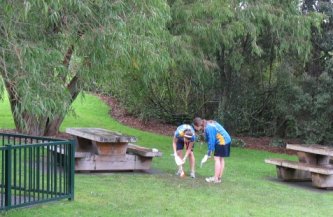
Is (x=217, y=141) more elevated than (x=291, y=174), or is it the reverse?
(x=217, y=141)

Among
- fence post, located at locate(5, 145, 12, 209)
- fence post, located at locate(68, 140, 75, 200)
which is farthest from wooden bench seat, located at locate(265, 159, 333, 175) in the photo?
fence post, located at locate(5, 145, 12, 209)

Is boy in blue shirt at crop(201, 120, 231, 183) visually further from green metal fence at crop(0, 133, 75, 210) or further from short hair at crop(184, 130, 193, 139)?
green metal fence at crop(0, 133, 75, 210)

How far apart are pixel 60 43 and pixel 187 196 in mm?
3983

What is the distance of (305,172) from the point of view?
1351 cm

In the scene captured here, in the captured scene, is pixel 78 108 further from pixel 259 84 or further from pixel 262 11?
pixel 262 11

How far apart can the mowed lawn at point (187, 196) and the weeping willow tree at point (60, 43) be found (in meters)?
1.54

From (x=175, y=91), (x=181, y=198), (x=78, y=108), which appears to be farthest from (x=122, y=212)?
(x=78, y=108)

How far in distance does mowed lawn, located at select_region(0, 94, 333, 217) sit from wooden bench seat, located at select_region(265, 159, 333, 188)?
0.21 meters

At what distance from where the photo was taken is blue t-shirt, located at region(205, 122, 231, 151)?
38.1ft

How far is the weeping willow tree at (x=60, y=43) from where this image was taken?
229 inches

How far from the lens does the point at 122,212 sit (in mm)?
8445

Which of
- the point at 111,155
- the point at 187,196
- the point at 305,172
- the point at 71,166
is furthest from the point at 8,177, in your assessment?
the point at 305,172

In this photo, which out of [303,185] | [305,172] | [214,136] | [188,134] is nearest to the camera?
[214,136]

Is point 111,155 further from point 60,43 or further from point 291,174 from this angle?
point 60,43
